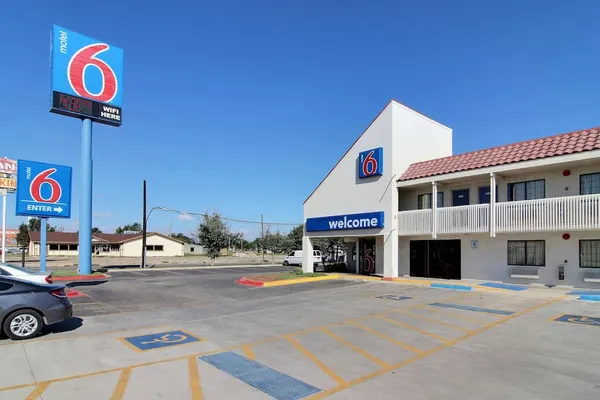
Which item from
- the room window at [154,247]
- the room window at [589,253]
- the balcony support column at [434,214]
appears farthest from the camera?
the room window at [154,247]

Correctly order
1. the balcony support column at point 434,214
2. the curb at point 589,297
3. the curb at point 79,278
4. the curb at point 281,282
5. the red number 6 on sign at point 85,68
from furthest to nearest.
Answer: the red number 6 on sign at point 85,68 < the curb at point 79,278 < the balcony support column at point 434,214 < the curb at point 281,282 < the curb at point 589,297

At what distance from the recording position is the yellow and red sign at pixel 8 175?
Answer: 3384cm

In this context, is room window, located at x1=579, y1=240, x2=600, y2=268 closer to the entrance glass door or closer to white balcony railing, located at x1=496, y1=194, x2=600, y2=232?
white balcony railing, located at x1=496, y1=194, x2=600, y2=232

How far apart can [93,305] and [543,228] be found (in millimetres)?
17767

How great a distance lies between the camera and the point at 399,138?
22984mm

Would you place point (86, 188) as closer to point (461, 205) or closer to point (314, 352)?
point (461, 205)

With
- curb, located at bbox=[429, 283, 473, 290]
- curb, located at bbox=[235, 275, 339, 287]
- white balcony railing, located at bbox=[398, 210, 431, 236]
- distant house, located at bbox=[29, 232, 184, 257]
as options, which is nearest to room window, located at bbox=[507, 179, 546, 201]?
white balcony railing, located at bbox=[398, 210, 431, 236]

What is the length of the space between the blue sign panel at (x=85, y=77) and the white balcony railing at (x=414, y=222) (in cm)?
2070

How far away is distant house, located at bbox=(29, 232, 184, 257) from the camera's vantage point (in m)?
74.6

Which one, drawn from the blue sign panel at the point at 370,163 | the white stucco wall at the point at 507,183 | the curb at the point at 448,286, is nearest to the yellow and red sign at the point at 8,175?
the blue sign panel at the point at 370,163

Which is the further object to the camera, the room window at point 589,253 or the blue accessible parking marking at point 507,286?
the blue accessible parking marking at point 507,286

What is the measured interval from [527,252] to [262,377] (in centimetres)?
1711

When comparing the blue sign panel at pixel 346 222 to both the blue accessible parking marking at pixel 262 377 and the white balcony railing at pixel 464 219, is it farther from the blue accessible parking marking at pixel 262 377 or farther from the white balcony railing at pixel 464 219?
the blue accessible parking marking at pixel 262 377

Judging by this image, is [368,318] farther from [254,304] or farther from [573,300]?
[573,300]
